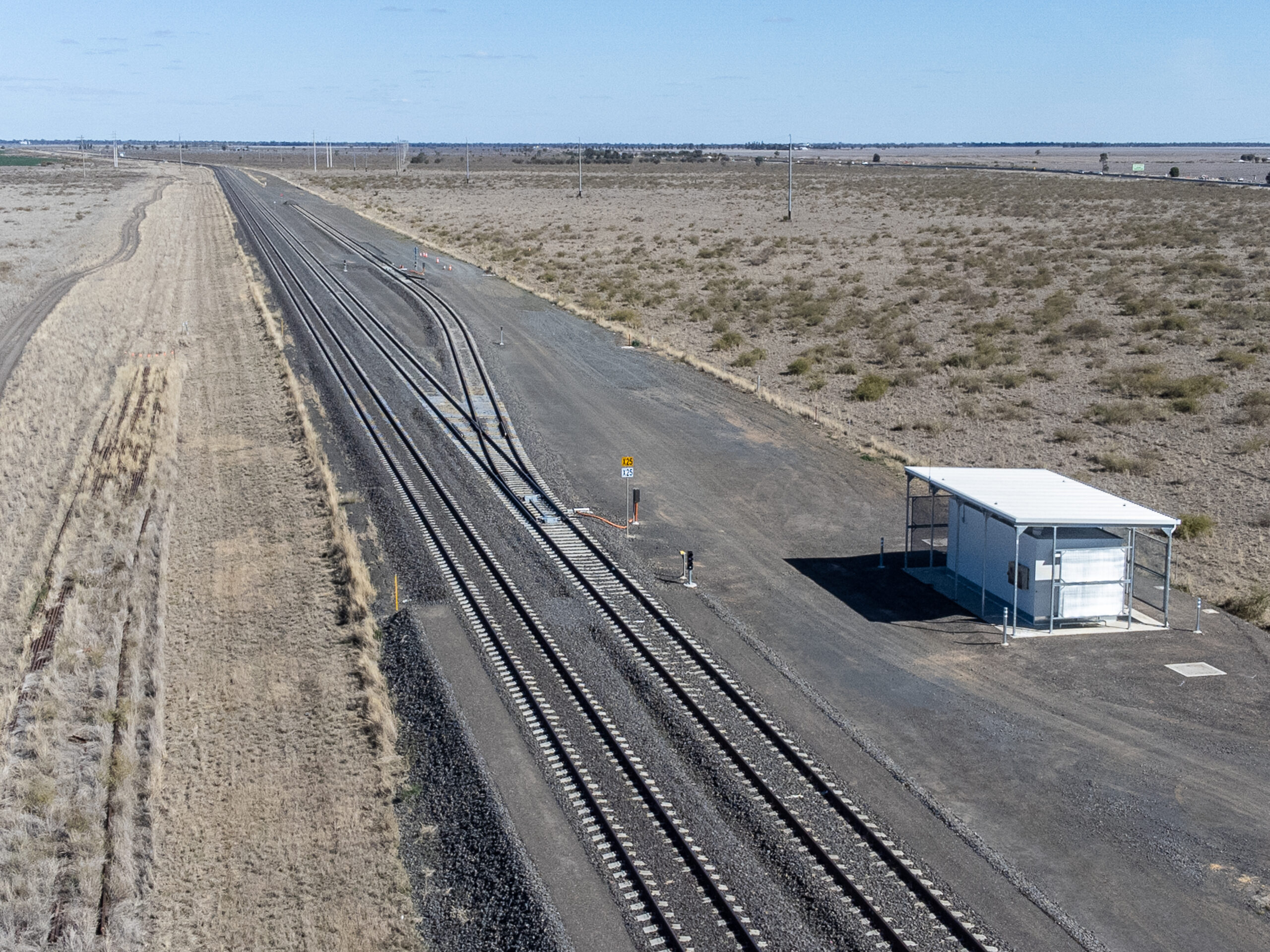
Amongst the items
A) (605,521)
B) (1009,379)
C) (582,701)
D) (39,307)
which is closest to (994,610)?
(582,701)

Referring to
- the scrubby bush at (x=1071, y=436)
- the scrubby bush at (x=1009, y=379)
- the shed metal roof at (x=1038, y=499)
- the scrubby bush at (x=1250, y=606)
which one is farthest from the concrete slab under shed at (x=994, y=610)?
the scrubby bush at (x=1009, y=379)

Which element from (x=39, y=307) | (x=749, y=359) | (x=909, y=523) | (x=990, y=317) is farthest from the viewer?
(x=39, y=307)

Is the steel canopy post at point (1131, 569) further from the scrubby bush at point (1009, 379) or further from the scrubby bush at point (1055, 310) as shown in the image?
the scrubby bush at point (1055, 310)

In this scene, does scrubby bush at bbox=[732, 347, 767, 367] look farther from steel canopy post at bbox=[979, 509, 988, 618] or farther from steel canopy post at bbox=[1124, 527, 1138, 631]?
steel canopy post at bbox=[1124, 527, 1138, 631]

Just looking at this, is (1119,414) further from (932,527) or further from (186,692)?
(186,692)

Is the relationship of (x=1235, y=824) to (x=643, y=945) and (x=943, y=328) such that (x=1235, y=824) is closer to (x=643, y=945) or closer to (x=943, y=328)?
(x=643, y=945)

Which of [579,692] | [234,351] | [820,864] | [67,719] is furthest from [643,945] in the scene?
[234,351]
